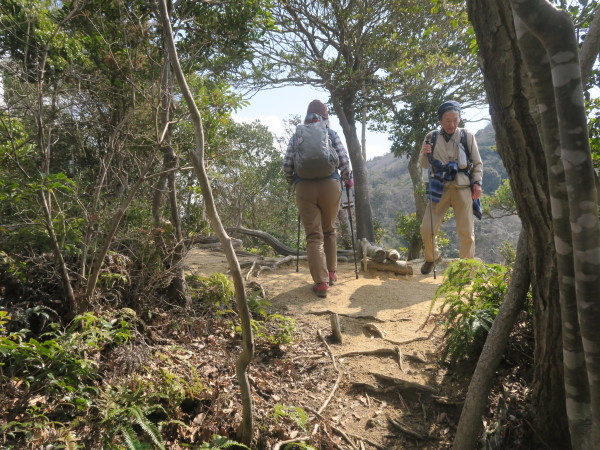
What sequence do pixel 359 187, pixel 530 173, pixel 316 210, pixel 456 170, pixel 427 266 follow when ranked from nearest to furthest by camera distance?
1. pixel 530 173
2. pixel 316 210
3. pixel 456 170
4. pixel 427 266
5. pixel 359 187

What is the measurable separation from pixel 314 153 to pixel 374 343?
227cm

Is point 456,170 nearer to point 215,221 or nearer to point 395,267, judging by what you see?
point 395,267

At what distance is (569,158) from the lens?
1064 millimetres

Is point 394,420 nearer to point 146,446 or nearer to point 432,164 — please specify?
point 146,446

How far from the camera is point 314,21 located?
9.73m

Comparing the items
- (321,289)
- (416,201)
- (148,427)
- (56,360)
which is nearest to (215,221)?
(148,427)

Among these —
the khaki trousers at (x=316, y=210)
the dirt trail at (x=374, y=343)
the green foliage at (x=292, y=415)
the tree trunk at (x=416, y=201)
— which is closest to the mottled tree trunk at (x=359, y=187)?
the tree trunk at (x=416, y=201)

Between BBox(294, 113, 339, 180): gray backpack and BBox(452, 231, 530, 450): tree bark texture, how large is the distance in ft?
9.09

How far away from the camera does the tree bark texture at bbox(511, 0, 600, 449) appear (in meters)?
1.02

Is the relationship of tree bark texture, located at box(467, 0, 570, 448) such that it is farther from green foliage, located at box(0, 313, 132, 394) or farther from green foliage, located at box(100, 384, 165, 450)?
green foliage, located at box(0, 313, 132, 394)

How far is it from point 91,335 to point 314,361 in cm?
175

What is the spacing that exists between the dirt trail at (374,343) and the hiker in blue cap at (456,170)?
110 cm

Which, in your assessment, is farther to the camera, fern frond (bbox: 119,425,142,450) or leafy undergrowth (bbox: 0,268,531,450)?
leafy undergrowth (bbox: 0,268,531,450)

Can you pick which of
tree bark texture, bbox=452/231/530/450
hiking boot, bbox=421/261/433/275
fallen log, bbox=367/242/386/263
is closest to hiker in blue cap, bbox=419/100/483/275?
hiking boot, bbox=421/261/433/275
